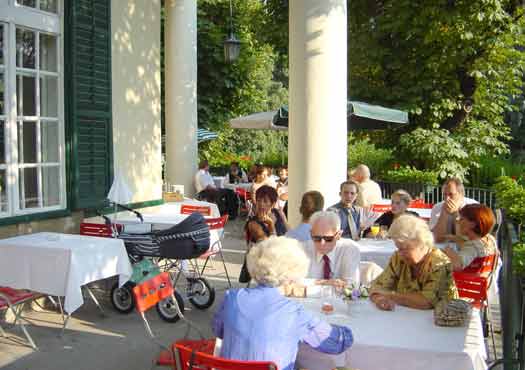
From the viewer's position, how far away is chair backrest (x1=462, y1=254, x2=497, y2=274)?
17.5ft

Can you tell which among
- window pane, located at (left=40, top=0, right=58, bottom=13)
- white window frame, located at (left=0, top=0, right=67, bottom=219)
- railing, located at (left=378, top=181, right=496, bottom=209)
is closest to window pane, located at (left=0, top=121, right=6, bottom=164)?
white window frame, located at (left=0, top=0, right=67, bottom=219)

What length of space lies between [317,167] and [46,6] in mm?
3588

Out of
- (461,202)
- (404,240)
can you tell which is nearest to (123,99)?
(461,202)

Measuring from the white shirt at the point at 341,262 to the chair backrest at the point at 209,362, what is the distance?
1769 millimetres

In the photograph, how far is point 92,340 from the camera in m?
6.04

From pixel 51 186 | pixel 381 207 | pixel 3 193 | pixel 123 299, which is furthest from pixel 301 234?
pixel 381 207

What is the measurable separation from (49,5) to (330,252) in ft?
15.9

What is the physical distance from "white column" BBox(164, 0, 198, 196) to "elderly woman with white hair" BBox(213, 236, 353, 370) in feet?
36.0

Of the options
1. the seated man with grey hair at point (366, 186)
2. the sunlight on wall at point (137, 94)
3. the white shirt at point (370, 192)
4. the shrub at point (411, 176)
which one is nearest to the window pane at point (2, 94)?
the sunlight on wall at point (137, 94)

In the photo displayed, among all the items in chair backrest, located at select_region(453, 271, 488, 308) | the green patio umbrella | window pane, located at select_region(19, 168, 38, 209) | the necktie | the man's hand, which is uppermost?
the green patio umbrella

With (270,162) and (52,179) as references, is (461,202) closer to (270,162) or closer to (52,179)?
(52,179)

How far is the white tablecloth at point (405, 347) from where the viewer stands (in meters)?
3.27

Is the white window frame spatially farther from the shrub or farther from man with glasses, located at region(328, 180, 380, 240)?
the shrub

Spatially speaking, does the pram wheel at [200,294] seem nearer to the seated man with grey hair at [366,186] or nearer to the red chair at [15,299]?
the red chair at [15,299]
